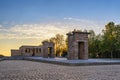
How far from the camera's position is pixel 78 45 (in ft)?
102

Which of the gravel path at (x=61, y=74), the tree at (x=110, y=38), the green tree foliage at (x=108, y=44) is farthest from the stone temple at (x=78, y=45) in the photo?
the green tree foliage at (x=108, y=44)

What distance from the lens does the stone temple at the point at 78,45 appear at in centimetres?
2989

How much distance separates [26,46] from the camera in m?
62.9

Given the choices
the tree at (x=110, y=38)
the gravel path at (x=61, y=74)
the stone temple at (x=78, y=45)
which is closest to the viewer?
the gravel path at (x=61, y=74)

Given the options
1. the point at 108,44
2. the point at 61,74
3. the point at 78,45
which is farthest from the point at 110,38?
the point at 61,74

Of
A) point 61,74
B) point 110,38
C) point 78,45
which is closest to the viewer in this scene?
point 61,74

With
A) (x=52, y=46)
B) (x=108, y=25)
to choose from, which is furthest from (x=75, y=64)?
(x=108, y=25)

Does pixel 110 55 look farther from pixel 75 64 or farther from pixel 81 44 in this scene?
pixel 75 64

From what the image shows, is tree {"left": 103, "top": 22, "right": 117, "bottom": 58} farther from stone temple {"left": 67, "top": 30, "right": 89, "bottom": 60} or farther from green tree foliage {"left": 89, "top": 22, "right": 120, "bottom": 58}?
stone temple {"left": 67, "top": 30, "right": 89, "bottom": 60}

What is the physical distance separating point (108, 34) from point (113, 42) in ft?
8.15

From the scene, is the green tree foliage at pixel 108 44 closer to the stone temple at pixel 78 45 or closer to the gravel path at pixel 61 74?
the stone temple at pixel 78 45

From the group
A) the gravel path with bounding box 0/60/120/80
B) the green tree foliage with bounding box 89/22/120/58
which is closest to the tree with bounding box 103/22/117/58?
the green tree foliage with bounding box 89/22/120/58

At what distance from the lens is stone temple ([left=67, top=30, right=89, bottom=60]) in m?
29.9

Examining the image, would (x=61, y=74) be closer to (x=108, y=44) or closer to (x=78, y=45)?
(x=78, y=45)
